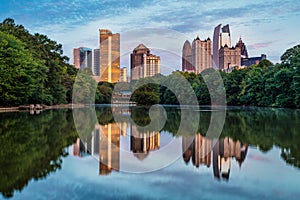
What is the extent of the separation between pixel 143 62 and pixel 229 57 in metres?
39.7

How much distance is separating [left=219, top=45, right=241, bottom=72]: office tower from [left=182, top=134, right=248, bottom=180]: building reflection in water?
74.0 metres

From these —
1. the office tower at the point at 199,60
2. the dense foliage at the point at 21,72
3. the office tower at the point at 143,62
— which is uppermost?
the office tower at the point at 199,60

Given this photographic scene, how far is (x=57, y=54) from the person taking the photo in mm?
44438

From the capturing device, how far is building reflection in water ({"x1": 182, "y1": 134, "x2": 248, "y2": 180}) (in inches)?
227

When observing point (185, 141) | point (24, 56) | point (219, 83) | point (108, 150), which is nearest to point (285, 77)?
point (219, 83)

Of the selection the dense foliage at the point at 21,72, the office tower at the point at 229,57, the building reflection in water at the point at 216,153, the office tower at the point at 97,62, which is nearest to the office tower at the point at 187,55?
the office tower at the point at 229,57

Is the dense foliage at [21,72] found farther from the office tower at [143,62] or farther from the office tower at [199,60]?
the office tower at [199,60]

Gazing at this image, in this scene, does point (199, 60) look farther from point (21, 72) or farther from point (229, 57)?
point (21, 72)

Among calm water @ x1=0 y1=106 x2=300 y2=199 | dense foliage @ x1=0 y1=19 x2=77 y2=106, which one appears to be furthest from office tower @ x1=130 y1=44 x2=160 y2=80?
calm water @ x1=0 y1=106 x2=300 y2=199

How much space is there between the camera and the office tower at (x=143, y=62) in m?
46.9

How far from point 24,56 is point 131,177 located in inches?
951

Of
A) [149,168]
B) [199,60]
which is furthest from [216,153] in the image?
[199,60]

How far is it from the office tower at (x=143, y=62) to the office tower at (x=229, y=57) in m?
31.4

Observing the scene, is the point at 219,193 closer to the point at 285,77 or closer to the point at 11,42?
the point at 11,42
